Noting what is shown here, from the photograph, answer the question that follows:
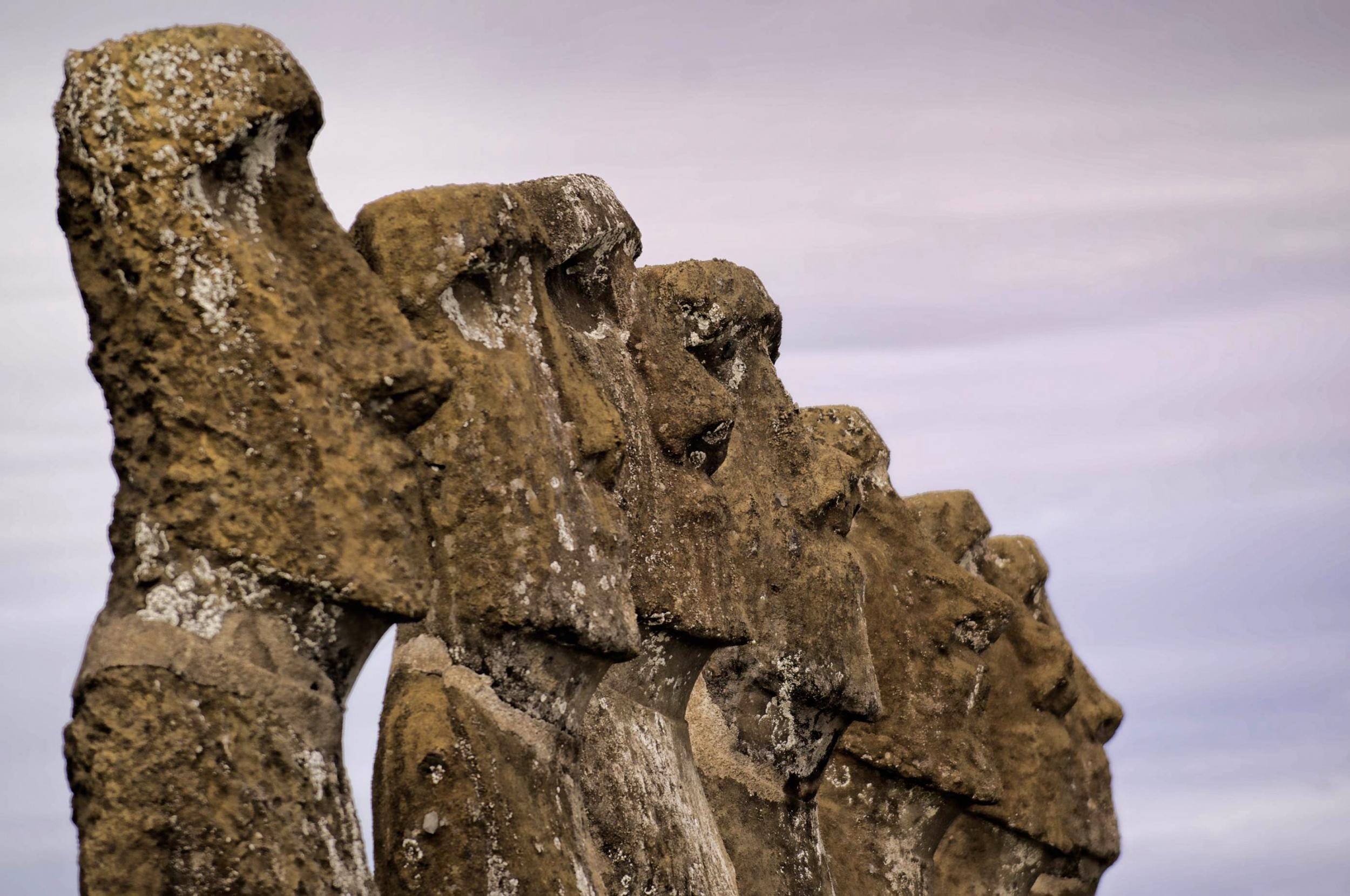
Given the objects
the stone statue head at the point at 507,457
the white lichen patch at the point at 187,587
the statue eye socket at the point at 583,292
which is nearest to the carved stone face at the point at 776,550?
the statue eye socket at the point at 583,292

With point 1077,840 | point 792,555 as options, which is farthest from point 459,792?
point 1077,840

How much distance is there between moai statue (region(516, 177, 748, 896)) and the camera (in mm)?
6512

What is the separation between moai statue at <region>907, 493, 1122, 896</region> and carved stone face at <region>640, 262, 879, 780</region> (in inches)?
118

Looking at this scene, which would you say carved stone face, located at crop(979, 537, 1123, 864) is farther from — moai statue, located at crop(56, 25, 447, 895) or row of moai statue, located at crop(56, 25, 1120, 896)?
moai statue, located at crop(56, 25, 447, 895)

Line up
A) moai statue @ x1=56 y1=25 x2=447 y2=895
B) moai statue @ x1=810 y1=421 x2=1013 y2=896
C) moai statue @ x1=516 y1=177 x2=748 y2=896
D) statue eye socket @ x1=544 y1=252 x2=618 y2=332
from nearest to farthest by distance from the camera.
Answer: moai statue @ x1=56 y1=25 x2=447 y2=895, moai statue @ x1=516 y1=177 x2=748 y2=896, statue eye socket @ x1=544 y1=252 x2=618 y2=332, moai statue @ x1=810 y1=421 x2=1013 y2=896

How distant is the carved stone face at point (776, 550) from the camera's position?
8.03 meters

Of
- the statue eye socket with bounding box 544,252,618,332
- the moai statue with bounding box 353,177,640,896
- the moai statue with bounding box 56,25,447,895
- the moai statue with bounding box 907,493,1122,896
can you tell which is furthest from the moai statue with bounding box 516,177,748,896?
the moai statue with bounding box 907,493,1122,896

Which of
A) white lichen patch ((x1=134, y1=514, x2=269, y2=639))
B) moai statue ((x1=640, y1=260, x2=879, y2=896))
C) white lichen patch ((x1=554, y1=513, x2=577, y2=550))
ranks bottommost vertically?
white lichen patch ((x1=134, y1=514, x2=269, y2=639))

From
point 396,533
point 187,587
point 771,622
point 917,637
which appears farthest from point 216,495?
point 917,637

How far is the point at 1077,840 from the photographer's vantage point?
40.8 ft

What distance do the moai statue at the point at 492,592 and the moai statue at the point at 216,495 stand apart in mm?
581

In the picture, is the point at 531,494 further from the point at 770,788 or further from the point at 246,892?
the point at 770,788

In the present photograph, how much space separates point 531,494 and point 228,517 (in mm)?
1042

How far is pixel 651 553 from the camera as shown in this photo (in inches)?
267
